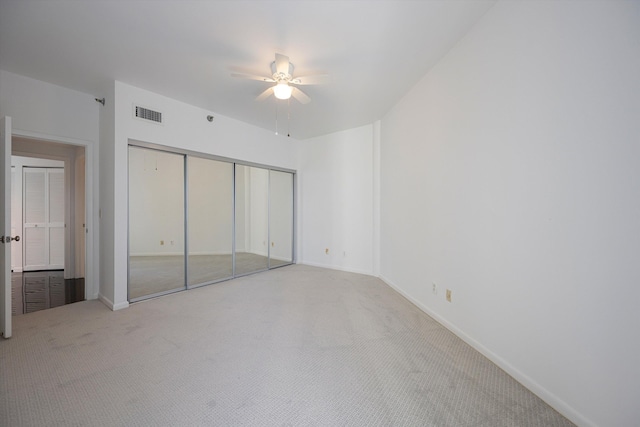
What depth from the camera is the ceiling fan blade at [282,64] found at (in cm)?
233

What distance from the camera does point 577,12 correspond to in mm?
1317

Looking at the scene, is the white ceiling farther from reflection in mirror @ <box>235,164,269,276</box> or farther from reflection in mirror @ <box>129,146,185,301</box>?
reflection in mirror @ <box>235,164,269,276</box>

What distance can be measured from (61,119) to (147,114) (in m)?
1.05

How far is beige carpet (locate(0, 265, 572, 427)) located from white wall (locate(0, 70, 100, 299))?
1044 mm

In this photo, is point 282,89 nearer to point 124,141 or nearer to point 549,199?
point 124,141

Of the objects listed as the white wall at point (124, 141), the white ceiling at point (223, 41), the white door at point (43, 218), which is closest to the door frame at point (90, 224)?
the white wall at point (124, 141)

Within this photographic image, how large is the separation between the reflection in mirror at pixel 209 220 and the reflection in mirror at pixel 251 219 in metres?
0.17

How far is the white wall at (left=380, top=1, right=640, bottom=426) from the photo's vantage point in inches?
45.2

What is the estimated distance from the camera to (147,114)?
312cm

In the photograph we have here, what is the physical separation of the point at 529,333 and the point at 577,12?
1953 millimetres

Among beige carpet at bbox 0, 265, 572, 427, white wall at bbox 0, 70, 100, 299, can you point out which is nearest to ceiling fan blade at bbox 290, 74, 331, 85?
beige carpet at bbox 0, 265, 572, 427

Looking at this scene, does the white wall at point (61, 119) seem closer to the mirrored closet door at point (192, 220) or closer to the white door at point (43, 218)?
the mirrored closet door at point (192, 220)

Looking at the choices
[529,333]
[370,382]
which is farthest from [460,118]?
[370,382]

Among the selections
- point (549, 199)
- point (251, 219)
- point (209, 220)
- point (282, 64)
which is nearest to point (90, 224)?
point (209, 220)
